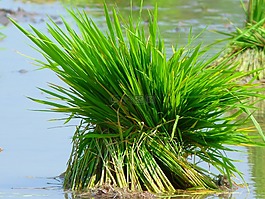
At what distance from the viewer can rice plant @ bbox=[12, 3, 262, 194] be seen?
6672 millimetres

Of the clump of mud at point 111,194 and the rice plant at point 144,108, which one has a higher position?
the rice plant at point 144,108

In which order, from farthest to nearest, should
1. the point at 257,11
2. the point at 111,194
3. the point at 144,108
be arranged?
the point at 257,11 → the point at 144,108 → the point at 111,194

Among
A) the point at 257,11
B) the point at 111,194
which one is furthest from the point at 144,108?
the point at 257,11

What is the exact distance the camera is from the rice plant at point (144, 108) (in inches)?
263

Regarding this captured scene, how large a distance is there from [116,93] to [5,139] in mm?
2364

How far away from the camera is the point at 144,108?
22.1 feet

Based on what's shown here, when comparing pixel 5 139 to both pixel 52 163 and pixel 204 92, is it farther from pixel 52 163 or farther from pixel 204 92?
pixel 204 92

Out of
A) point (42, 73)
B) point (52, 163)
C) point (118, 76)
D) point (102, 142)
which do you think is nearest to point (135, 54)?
point (118, 76)

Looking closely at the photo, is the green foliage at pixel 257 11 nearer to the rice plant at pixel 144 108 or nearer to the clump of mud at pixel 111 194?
the rice plant at pixel 144 108

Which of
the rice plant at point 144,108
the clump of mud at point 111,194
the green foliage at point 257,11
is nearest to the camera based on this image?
the clump of mud at point 111,194

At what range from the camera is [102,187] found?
6574 mm

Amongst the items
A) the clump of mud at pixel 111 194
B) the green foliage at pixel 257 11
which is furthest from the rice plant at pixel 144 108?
the green foliage at pixel 257 11

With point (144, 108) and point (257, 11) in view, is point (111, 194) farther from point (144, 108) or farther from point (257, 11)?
point (257, 11)

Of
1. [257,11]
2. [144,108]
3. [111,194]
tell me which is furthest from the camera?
[257,11]
